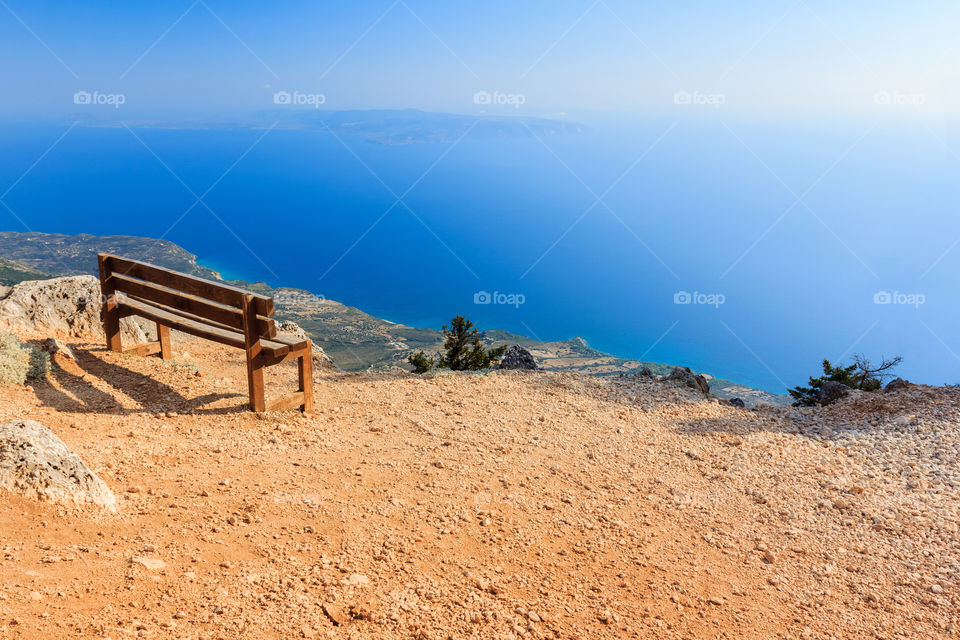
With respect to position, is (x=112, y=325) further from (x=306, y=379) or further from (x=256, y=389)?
(x=306, y=379)

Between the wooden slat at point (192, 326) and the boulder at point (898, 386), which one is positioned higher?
the wooden slat at point (192, 326)

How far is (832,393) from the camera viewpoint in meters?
9.80

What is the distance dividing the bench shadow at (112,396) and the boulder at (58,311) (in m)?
1.88

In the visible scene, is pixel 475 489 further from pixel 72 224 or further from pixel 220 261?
pixel 72 224

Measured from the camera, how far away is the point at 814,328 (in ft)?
430

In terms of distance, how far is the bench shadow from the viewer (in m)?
6.20

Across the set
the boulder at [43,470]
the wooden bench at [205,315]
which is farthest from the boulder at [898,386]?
the boulder at [43,470]

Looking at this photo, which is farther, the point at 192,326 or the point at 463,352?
the point at 463,352

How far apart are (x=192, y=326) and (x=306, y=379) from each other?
6.32 feet

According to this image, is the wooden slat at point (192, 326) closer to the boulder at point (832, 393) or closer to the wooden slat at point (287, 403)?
the wooden slat at point (287, 403)

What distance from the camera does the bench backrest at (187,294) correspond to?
6297 mm

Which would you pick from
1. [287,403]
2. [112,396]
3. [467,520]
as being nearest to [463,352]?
[287,403]

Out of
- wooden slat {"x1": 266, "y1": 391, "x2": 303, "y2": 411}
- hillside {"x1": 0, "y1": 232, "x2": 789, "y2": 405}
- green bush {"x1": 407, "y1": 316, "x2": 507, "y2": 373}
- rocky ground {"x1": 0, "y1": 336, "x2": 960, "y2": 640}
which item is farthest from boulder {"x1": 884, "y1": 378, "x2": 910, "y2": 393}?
hillside {"x1": 0, "y1": 232, "x2": 789, "y2": 405}

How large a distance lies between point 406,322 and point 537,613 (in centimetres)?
12123
